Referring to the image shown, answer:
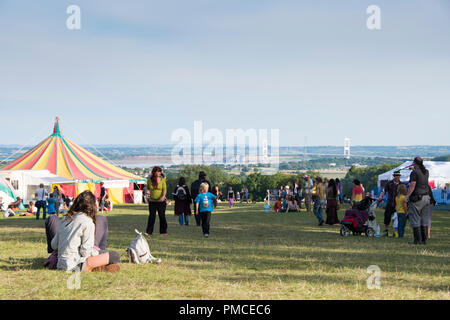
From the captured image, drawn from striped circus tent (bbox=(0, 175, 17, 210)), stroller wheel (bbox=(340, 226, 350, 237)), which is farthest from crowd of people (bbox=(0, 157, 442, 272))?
striped circus tent (bbox=(0, 175, 17, 210))

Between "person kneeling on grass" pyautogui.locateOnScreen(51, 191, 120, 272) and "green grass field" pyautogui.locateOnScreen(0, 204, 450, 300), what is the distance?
0.66 feet

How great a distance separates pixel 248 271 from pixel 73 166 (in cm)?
2978

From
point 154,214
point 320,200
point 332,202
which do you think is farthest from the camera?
point 320,200

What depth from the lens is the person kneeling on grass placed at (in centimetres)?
695

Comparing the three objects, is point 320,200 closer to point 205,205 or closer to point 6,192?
point 205,205

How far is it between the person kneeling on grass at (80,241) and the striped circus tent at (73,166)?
85.8 ft

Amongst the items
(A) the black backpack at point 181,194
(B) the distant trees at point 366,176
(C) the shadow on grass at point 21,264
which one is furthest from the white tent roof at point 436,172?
(C) the shadow on grass at point 21,264

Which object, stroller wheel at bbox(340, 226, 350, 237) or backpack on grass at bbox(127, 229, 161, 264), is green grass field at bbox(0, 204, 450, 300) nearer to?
backpack on grass at bbox(127, 229, 161, 264)

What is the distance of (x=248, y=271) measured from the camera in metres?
7.26

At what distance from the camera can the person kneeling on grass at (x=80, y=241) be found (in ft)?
22.8

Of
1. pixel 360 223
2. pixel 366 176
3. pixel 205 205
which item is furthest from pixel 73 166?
pixel 366 176
